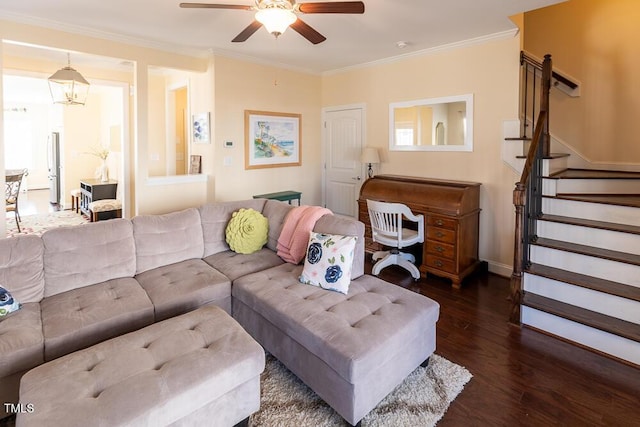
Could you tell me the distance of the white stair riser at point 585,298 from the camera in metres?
2.62

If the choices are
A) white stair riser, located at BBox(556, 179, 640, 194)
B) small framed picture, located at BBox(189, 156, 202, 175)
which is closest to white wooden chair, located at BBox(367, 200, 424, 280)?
white stair riser, located at BBox(556, 179, 640, 194)

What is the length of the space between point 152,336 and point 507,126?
154 inches

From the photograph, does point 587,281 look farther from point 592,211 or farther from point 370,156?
point 370,156

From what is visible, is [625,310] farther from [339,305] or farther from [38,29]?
[38,29]

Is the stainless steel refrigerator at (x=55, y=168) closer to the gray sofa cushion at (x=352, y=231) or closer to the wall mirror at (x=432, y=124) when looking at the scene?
the wall mirror at (x=432, y=124)

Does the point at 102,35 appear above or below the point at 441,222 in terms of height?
above

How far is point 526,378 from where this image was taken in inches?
93.0

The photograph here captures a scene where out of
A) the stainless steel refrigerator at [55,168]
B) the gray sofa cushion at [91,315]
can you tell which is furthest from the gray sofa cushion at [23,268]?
the stainless steel refrigerator at [55,168]

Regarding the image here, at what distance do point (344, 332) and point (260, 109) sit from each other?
4.05 m

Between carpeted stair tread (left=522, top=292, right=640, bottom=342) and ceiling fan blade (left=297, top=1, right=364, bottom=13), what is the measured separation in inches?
101

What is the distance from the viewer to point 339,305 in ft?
7.51

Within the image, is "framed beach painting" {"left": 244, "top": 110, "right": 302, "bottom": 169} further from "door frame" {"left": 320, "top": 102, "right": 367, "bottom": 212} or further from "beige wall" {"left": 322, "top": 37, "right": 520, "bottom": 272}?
"beige wall" {"left": 322, "top": 37, "right": 520, "bottom": 272}

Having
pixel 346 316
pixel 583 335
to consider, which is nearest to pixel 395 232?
pixel 583 335

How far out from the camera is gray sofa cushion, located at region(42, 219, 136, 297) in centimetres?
253
